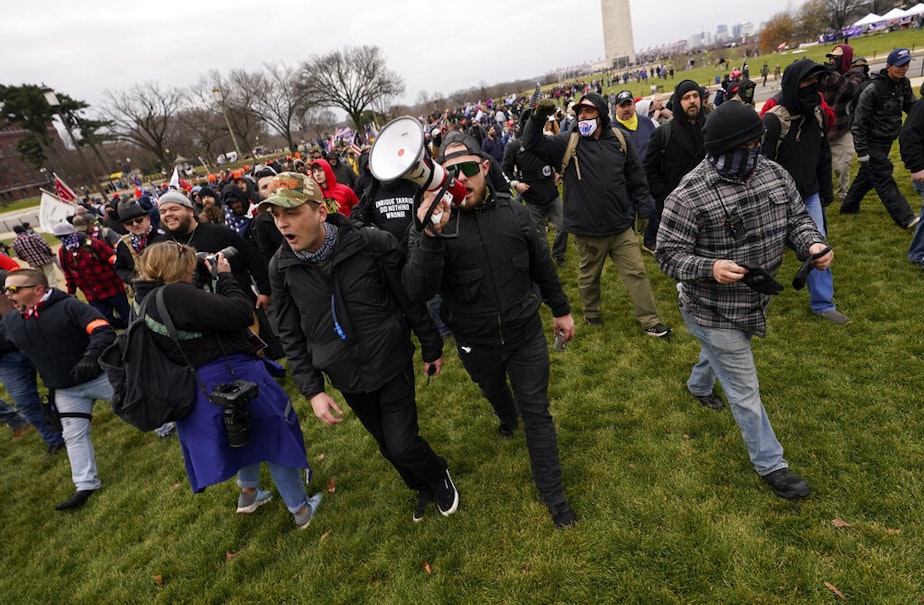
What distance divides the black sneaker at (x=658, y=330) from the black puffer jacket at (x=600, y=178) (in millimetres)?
1081

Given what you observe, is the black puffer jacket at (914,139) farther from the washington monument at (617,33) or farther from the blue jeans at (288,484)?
the washington monument at (617,33)

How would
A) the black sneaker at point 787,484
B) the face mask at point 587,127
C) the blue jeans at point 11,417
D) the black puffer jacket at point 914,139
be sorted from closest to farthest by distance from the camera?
the black sneaker at point 787,484
the face mask at point 587,127
the black puffer jacket at point 914,139
the blue jeans at point 11,417

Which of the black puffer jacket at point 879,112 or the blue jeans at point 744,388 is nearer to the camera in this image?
the blue jeans at point 744,388

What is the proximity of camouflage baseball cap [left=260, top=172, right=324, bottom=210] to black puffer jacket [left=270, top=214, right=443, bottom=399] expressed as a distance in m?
0.21

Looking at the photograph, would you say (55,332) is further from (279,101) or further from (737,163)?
(279,101)

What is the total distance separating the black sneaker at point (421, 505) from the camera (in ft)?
10.6

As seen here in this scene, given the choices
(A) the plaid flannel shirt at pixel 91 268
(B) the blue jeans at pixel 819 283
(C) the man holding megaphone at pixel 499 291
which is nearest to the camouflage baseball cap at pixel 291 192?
(C) the man holding megaphone at pixel 499 291

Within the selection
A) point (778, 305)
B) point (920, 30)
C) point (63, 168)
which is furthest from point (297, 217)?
point (63, 168)

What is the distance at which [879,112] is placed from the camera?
5.15m

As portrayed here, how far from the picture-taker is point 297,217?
244 cm

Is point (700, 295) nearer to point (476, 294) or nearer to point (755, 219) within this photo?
point (755, 219)

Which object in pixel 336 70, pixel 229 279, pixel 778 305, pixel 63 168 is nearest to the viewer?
pixel 229 279

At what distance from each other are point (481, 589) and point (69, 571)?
11.0 ft

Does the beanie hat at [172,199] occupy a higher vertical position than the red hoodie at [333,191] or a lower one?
higher
